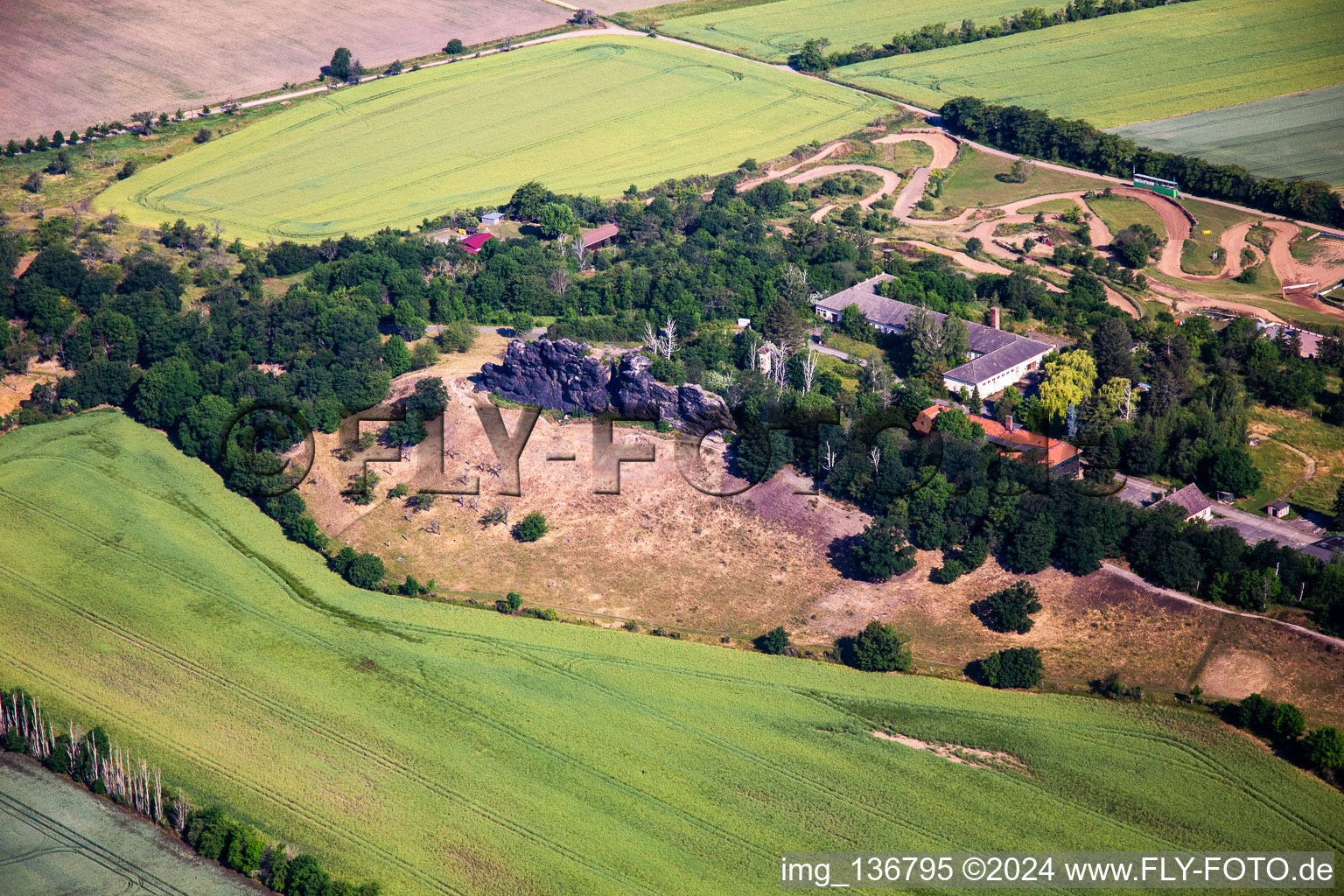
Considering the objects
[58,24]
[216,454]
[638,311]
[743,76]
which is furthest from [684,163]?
[58,24]

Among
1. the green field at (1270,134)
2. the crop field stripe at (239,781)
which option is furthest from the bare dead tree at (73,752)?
the green field at (1270,134)

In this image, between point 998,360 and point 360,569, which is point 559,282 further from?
point 360,569

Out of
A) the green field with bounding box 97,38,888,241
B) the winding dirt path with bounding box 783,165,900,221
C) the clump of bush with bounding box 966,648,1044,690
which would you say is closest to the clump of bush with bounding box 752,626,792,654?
the clump of bush with bounding box 966,648,1044,690

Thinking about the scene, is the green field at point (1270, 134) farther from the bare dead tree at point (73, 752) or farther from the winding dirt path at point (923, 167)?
the bare dead tree at point (73, 752)

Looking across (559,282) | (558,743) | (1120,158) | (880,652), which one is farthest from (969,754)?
(1120,158)

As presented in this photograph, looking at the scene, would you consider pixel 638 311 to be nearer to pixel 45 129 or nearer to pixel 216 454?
pixel 216 454

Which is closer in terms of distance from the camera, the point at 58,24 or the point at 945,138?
the point at 945,138
